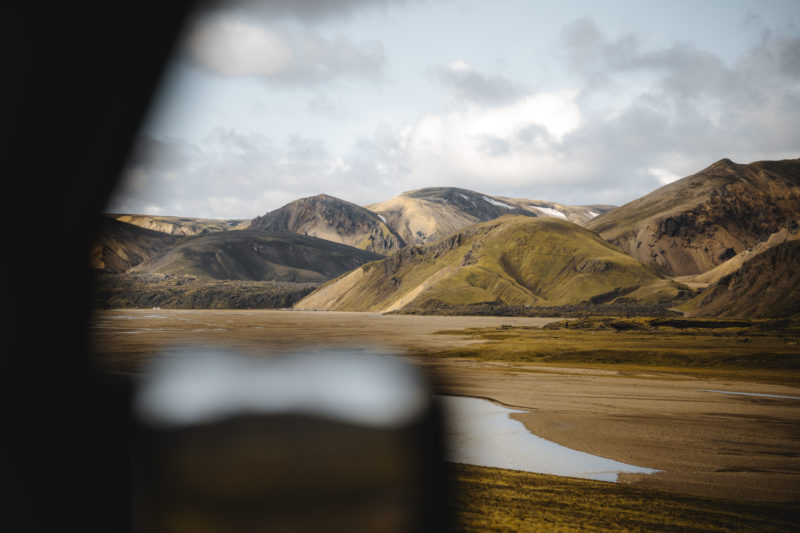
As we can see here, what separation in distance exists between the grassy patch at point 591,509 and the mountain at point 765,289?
266 feet

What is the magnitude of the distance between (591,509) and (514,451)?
5958mm

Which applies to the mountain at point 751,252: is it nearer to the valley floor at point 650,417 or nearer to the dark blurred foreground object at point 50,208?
the valley floor at point 650,417

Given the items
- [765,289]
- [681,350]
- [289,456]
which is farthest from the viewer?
[765,289]

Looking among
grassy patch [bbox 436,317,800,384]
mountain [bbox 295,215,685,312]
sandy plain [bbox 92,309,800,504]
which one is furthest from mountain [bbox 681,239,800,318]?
sandy plain [bbox 92,309,800,504]

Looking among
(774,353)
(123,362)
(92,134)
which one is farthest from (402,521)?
(774,353)

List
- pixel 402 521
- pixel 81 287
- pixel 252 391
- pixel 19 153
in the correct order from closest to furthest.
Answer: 1. pixel 402 521
2. pixel 19 153
3. pixel 252 391
4. pixel 81 287

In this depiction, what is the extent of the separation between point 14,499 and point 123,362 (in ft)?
106

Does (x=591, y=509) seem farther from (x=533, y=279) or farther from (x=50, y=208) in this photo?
(x=533, y=279)

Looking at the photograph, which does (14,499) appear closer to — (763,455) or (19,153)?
(19,153)

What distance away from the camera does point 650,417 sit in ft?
75.3

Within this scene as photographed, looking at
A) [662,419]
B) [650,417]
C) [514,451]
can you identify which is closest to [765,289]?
[650,417]

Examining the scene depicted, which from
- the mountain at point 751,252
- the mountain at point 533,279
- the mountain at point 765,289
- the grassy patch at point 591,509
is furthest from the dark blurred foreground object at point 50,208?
the mountain at point 533,279

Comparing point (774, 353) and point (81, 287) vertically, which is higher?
point (81, 287)

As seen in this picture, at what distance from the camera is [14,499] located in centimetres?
1196
